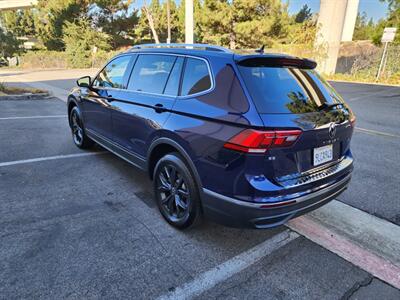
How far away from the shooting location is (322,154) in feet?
8.25

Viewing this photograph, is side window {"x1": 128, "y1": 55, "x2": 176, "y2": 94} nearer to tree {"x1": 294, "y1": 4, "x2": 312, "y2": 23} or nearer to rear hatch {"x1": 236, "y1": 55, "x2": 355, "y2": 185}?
rear hatch {"x1": 236, "y1": 55, "x2": 355, "y2": 185}

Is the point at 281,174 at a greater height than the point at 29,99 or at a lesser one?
greater

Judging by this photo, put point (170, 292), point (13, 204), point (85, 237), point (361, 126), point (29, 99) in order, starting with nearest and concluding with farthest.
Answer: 1. point (170, 292)
2. point (85, 237)
3. point (13, 204)
4. point (361, 126)
5. point (29, 99)

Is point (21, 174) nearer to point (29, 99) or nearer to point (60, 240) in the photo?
point (60, 240)

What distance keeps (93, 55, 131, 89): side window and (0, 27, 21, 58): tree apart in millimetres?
35877

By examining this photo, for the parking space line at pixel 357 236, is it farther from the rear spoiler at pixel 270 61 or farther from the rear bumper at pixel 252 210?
the rear spoiler at pixel 270 61

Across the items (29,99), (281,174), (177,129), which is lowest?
(29,99)

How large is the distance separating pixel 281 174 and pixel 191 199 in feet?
2.86

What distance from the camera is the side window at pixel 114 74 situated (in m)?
3.84

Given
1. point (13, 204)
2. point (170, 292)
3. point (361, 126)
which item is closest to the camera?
Result: point (170, 292)

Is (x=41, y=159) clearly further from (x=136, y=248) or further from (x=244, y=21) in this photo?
(x=244, y=21)

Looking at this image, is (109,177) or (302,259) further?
(109,177)

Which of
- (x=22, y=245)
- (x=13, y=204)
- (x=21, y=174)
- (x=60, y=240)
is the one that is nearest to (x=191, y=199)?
(x=60, y=240)

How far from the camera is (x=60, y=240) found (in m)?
2.68
